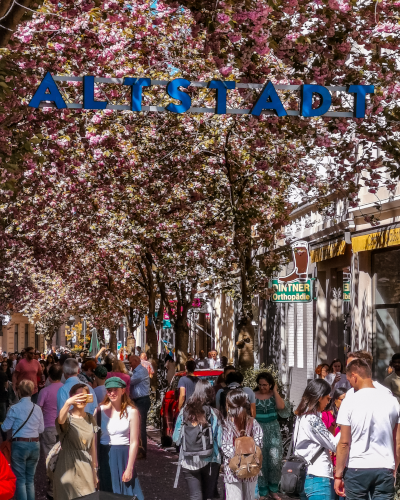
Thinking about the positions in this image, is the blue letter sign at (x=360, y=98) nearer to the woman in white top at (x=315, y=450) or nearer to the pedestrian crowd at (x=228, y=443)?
the pedestrian crowd at (x=228, y=443)

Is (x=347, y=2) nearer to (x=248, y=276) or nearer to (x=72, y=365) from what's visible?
(x=72, y=365)

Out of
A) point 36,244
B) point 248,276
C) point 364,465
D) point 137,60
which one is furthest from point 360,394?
point 36,244

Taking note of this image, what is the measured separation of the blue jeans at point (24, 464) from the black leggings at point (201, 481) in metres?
2.08

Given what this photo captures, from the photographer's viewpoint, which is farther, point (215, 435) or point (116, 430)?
point (215, 435)

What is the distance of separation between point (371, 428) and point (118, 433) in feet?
9.42

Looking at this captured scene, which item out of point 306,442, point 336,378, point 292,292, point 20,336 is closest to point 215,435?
point 306,442

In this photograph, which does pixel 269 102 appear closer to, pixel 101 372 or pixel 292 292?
pixel 101 372

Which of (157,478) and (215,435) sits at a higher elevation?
(215,435)

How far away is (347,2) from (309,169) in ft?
28.1

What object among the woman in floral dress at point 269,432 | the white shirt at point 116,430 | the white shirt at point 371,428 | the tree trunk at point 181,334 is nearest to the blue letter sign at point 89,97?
the white shirt at point 116,430

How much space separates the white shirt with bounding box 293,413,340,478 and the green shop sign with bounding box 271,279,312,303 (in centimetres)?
1221

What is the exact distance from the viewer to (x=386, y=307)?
20234 millimetres

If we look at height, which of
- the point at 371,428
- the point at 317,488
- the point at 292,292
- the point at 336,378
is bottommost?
the point at 317,488

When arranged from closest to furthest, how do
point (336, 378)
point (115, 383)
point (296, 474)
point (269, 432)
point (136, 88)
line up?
1. point (296, 474)
2. point (115, 383)
3. point (136, 88)
4. point (269, 432)
5. point (336, 378)
